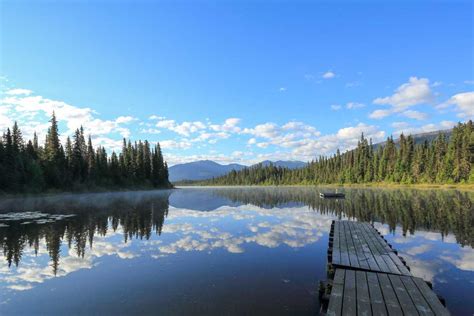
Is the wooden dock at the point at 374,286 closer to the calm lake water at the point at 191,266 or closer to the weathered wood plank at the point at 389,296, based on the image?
the weathered wood plank at the point at 389,296

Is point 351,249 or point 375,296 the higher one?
point 375,296

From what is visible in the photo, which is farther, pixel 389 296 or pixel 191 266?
pixel 191 266

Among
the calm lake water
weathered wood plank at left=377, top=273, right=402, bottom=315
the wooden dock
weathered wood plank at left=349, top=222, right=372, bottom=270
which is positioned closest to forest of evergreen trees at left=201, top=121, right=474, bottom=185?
the calm lake water

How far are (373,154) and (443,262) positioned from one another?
134 m

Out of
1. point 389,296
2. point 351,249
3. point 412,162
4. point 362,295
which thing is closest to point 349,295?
point 362,295

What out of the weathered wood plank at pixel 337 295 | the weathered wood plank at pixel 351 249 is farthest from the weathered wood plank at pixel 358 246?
the weathered wood plank at pixel 337 295

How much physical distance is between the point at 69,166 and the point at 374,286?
94.9 meters

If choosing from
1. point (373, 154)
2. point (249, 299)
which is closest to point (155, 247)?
point (249, 299)

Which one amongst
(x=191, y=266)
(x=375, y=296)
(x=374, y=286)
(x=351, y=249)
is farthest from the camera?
(x=351, y=249)

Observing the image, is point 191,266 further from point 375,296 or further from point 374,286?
point 375,296

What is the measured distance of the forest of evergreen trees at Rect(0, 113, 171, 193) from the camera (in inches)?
2719

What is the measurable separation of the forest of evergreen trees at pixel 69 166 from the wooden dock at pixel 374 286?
244 feet

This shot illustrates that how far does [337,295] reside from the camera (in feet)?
30.5

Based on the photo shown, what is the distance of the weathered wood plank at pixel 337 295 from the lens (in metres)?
8.30
